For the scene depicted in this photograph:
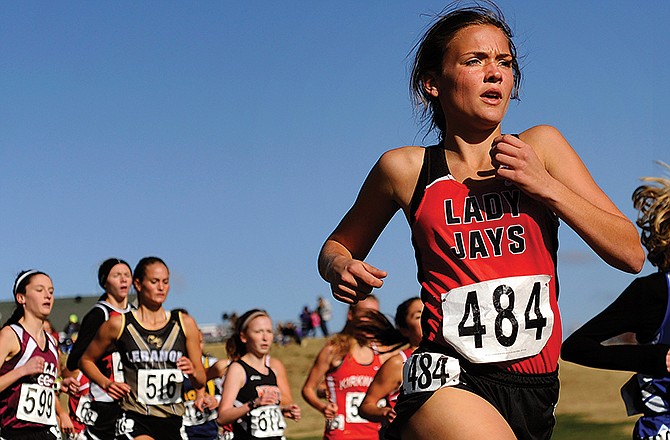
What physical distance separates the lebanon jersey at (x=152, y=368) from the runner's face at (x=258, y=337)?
1.04 m

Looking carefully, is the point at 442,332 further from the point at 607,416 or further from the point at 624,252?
the point at 607,416

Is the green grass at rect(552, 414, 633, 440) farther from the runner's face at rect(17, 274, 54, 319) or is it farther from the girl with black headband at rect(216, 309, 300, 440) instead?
the runner's face at rect(17, 274, 54, 319)

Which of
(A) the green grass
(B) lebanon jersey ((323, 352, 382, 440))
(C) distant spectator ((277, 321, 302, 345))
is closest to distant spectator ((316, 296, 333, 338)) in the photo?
(C) distant spectator ((277, 321, 302, 345))

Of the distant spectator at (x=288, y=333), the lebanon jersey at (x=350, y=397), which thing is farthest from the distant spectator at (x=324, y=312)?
the lebanon jersey at (x=350, y=397)

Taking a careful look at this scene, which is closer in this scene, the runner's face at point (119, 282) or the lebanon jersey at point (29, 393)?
the lebanon jersey at point (29, 393)

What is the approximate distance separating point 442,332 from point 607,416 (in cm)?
2068

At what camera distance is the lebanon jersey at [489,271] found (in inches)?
150

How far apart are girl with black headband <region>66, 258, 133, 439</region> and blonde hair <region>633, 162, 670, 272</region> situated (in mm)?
5201

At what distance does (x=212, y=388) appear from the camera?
582 inches

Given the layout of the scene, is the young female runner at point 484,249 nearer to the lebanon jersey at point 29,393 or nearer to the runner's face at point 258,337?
the lebanon jersey at point 29,393

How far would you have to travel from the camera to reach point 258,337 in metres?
10.3

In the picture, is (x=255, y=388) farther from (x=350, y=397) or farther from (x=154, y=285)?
(x=154, y=285)

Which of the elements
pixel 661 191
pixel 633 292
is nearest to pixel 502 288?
pixel 633 292

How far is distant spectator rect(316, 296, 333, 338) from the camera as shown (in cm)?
4144
